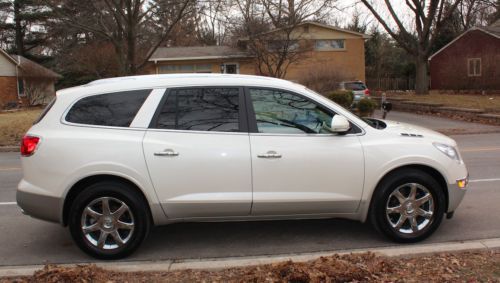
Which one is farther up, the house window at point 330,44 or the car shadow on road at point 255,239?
the house window at point 330,44

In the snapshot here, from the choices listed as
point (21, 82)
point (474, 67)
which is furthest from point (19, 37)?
point (474, 67)

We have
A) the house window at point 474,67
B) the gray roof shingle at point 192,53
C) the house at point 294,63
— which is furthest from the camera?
the house window at point 474,67

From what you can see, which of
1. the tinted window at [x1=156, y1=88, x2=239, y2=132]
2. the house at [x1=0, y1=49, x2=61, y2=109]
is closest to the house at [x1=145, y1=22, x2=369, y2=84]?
the house at [x1=0, y1=49, x2=61, y2=109]

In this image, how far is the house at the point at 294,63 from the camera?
3372 cm

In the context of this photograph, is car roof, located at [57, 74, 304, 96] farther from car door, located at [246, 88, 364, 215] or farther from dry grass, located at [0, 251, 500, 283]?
dry grass, located at [0, 251, 500, 283]

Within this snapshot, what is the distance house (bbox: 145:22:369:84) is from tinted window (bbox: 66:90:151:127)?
27364mm

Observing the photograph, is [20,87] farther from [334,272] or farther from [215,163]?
[334,272]

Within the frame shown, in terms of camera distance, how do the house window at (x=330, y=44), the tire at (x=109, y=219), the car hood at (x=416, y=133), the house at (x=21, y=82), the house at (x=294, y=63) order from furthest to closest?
the house at (x=21, y=82)
the house window at (x=330, y=44)
the house at (x=294, y=63)
the car hood at (x=416, y=133)
the tire at (x=109, y=219)

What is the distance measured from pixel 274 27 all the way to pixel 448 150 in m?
22.3

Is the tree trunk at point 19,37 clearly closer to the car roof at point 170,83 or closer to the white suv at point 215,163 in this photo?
the car roof at point 170,83

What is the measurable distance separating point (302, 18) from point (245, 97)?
72.3 ft

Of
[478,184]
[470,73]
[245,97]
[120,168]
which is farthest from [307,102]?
[470,73]

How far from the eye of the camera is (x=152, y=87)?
4.96 metres

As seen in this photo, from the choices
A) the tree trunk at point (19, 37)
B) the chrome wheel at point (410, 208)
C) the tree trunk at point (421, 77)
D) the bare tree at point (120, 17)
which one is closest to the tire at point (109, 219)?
the chrome wheel at point (410, 208)
